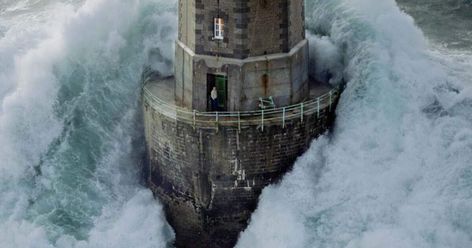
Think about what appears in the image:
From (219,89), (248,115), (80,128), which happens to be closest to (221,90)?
(219,89)

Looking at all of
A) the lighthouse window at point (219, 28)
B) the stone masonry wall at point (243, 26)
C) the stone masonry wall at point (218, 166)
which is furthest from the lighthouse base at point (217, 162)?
the lighthouse window at point (219, 28)

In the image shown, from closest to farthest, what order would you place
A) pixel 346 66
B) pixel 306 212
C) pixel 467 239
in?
pixel 467 239, pixel 306 212, pixel 346 66

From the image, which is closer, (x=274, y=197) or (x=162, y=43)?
(x=274, y=197)

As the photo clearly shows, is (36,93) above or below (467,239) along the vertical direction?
above

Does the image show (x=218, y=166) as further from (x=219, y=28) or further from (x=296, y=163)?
(x=219, y=28)

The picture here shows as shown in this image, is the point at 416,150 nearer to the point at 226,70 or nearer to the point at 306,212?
the point at 306,212

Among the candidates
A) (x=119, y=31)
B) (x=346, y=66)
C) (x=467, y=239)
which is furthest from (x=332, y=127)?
(x=119, y=31)

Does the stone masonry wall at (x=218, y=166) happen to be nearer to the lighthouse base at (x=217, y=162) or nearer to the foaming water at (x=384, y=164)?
the lighthouse base at (x=217, y=162)
